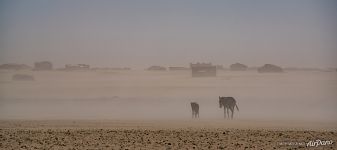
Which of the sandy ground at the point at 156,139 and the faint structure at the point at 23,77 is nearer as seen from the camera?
the sandy ground at the point at 156,139

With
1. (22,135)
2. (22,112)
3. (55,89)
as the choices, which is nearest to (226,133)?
(22,135)

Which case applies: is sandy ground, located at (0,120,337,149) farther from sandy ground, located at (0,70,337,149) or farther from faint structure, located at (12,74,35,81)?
faint structure, located at (12,74,35,81)

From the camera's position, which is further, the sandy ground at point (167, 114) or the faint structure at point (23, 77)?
the faint structure at point (23, 77)

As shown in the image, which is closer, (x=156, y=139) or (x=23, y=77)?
(x=156, y=139)

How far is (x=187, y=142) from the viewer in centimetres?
2067

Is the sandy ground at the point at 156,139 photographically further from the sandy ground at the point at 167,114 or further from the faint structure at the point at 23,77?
the faint structure at the point at 23,77

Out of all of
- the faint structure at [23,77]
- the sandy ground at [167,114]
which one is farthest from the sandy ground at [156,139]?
the faint structure at [23,77]

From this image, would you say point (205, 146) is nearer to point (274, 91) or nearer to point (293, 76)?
point (274, 91)

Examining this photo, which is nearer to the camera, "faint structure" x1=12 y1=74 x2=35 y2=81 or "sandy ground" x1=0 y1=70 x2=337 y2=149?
"sandy ground" x1=0 y1=70 x2=337 y2=149

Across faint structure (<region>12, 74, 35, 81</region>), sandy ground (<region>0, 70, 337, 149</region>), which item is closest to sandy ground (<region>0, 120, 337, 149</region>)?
sandy ground (<region>0, 70, 337, 149</region>)

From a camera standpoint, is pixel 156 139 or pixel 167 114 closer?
pixel 156 139

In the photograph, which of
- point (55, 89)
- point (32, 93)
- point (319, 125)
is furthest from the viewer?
point (55, 89)

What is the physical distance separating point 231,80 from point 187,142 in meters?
49.2

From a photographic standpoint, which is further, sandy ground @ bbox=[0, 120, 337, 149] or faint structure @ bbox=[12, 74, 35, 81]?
faint structure @ bbox=[12, 74, 35, 81]
